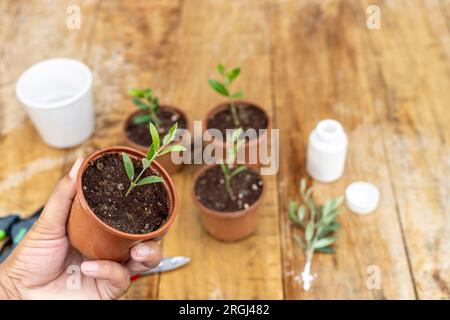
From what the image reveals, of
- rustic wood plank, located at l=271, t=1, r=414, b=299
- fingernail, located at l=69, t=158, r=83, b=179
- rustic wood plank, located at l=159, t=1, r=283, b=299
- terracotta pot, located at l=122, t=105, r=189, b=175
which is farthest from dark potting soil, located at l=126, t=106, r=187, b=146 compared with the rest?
fingernail, located at l=69, t=158, r=83, b=179

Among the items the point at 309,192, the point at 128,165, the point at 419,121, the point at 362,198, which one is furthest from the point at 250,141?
the point at 128,165

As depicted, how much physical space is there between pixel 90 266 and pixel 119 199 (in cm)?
14

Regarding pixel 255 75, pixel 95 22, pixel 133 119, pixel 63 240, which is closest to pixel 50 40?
pixel 95 22

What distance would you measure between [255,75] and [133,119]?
1.29 ft

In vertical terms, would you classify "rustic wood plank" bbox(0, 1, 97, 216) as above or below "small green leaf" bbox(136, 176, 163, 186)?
below

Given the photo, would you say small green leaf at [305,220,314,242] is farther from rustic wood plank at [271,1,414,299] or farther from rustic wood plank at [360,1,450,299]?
rustic wood plank at [360,1,450,299]

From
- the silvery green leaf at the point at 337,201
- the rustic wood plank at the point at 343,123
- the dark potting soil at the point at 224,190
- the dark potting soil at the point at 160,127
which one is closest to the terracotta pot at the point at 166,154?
the dark potting soil at the point at 160,127

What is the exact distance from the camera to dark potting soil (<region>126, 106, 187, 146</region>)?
1.48 m

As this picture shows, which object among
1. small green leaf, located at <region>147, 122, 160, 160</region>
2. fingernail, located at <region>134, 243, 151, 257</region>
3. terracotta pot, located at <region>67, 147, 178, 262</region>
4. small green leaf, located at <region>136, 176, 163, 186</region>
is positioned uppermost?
small green leaf, located at <region>147, 122, 160, 160</region>

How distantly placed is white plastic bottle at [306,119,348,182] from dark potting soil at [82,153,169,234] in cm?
56

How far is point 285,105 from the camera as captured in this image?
64.9 inches

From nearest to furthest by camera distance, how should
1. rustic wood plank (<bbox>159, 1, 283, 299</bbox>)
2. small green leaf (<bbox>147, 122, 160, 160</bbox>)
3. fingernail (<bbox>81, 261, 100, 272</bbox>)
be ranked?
small green leaf (<bbox>147, 122, 160, 160</bbox>)
fingernail (<bbox>81, 261, 100, 272</bbox>)
rustic wood plank (<bbox>159, 1, 283, 299</bbox>)
